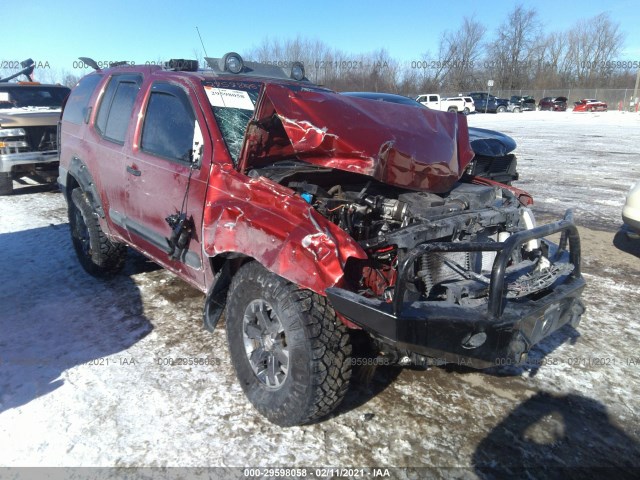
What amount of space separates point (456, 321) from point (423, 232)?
648 mm

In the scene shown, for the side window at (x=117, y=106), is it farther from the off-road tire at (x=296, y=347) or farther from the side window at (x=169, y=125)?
the off-road tire at (x=296, y=347)

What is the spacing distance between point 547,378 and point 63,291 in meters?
4.20

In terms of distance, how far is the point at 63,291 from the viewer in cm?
456

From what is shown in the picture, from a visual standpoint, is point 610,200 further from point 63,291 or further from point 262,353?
point 63,291

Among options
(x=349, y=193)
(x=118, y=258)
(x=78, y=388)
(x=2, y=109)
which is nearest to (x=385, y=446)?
(x=349, y=193)

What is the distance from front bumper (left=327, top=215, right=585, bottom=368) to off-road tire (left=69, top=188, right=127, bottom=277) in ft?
10.1

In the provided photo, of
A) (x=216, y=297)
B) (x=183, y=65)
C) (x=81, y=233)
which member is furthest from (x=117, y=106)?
(x=216, y=297)

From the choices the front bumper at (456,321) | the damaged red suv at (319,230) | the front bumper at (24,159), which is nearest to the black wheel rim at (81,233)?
the damaged red suv at (319,230)

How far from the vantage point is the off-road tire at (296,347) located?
8.21ft

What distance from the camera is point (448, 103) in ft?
126

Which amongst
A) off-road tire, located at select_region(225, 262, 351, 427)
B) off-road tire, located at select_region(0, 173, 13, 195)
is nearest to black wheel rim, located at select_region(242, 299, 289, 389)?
off-road tire, located at select_region(225, 262, 351, 427)

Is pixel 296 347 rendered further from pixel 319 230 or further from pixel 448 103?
pixel 448 103

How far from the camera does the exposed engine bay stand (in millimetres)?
2680

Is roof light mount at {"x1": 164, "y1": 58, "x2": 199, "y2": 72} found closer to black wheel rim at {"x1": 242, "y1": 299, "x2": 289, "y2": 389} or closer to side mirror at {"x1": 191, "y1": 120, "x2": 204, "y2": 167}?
side mirror at {"x1": 191, "y1": 120, "x2": 204, "y2": 167}
